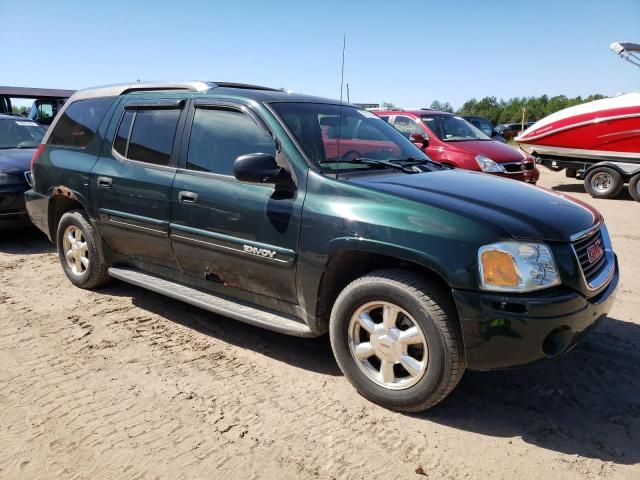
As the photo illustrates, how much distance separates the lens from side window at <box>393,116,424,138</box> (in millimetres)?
9680

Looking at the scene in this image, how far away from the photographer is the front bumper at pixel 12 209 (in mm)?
6570

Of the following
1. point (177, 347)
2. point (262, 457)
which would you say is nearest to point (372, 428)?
point (262, 457)

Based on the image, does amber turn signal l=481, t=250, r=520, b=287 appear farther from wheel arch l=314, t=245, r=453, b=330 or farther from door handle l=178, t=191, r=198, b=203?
door handle l=178, t=191, r=198, b=203

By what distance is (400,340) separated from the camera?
9.59ft

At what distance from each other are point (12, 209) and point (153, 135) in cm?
354

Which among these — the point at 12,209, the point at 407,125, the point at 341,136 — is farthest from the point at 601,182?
the point at 12,209

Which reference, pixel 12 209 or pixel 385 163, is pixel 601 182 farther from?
pixel 12 209

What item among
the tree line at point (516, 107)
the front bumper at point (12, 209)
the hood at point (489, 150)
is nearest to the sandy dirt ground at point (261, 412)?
the front bumper at point (12, 209)

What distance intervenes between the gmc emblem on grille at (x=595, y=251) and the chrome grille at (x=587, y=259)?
0.01 meters

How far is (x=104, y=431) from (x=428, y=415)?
1.76 m

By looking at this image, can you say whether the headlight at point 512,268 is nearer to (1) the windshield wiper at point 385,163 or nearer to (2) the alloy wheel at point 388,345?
(2) the alloy wheel at point 388,345

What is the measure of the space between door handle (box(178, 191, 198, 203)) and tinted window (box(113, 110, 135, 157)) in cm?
91

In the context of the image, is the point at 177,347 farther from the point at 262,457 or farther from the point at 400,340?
the point at 400,340

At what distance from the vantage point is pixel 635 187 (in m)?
11.3
